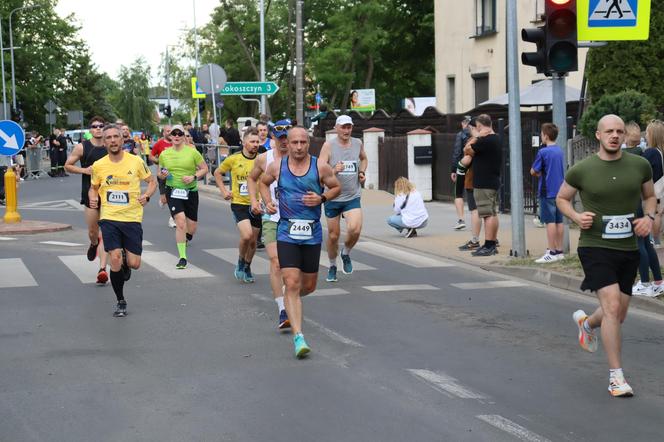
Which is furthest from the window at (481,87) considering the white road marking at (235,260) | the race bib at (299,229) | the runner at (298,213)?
the race bib at (299,229)

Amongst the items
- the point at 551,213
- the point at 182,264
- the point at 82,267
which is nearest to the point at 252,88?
the point at 82,267

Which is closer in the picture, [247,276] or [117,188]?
[117,188]

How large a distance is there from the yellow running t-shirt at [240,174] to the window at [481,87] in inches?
1030

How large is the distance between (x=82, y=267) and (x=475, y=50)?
26.0 m

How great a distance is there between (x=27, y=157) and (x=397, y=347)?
124ft

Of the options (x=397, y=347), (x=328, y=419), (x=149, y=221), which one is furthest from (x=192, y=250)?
(x=328, y=419)

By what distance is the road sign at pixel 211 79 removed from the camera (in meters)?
31.2

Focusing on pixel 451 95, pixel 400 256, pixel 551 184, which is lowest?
pixel 400 256

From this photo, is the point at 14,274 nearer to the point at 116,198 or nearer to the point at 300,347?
the point at 116,198

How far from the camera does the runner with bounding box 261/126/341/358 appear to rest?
28.7 feet

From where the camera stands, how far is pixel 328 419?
6.69m

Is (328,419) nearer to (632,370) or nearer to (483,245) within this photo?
(632,370)

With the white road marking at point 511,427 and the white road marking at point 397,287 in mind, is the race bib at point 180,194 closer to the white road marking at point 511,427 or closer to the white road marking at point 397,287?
the white road marking at point 397,287

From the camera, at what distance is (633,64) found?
2144cm
